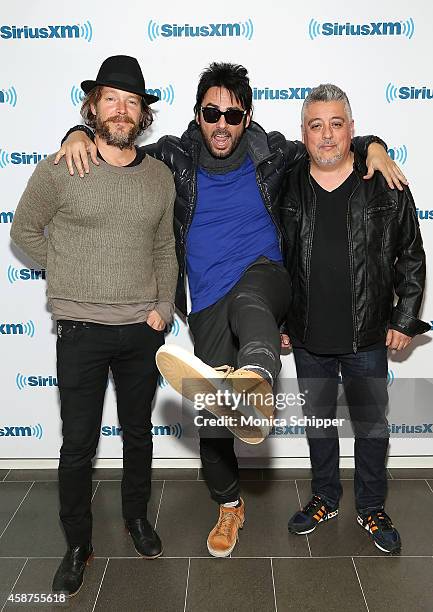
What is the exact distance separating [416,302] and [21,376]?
2.15m

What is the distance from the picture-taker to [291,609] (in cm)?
255

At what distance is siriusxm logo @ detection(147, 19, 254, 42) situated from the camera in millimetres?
3229

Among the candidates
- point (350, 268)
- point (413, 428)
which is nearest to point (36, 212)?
point (350, 268)

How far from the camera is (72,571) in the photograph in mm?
2707

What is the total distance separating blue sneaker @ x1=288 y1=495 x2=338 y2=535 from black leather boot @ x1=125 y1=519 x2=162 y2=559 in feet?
2.08

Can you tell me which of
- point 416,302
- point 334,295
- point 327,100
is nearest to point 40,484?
Result: point 334,295

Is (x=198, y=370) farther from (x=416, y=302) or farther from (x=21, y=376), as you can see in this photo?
(x=21, y=376)

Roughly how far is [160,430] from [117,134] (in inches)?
71.5

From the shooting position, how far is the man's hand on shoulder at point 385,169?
272cm

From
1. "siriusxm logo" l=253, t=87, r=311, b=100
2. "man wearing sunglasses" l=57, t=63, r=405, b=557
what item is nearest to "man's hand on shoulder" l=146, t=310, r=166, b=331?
"man wearing sunglasses" l=57, t=63, r=405, b=557

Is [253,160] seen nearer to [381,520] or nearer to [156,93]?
[156,93]

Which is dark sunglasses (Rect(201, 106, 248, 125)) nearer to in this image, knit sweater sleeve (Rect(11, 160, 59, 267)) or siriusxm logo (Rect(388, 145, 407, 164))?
knit sweater sleeve (Rect(11, 160, 59, 267))

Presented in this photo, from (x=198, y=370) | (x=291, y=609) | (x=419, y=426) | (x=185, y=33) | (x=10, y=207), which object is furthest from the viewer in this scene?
(x=419, y=426)

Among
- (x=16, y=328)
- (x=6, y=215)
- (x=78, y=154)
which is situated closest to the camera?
(x=78, y=154)
